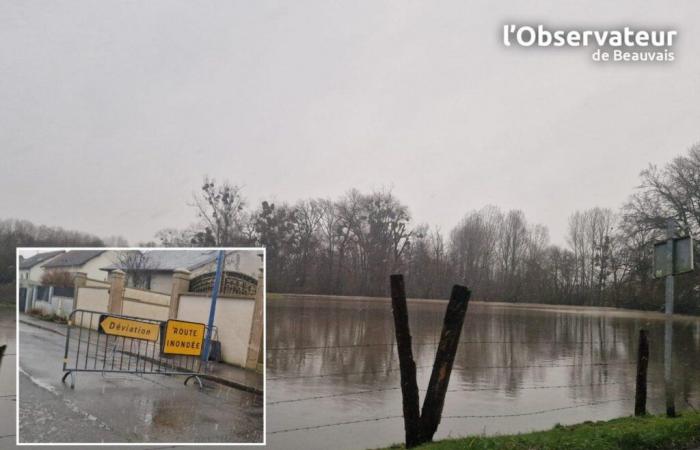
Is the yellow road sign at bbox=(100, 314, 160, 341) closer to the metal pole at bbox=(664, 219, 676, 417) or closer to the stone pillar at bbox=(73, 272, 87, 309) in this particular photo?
the stone pillar at bbox=(73, 272, 87, 309)

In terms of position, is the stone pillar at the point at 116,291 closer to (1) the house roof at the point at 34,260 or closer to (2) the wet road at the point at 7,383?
(1) the house roof at the point at 34,260

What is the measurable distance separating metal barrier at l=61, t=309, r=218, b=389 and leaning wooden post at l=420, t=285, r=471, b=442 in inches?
89.8

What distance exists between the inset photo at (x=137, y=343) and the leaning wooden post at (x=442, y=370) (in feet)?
6.04

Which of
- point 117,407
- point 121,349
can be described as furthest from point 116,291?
point 117,407

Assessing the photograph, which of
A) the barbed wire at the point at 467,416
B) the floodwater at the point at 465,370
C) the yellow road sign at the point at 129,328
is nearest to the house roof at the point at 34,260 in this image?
the yellow road sign at the point at 129,328

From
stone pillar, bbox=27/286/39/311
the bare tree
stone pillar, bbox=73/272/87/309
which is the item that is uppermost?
the bare tree

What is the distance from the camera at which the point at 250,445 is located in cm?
485

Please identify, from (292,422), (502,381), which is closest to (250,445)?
(292,422)

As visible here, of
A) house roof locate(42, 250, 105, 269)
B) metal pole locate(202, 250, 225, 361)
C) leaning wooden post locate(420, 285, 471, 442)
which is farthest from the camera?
leaning wooden post locate(420, 285, 471, 442)

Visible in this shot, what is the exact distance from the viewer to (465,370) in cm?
1309

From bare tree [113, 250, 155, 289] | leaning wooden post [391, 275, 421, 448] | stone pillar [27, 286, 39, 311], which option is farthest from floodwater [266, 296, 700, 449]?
stone pillar [27, 286, 39, 311]

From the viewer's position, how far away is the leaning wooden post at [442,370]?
237 inches

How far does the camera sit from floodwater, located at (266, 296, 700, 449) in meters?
8.24

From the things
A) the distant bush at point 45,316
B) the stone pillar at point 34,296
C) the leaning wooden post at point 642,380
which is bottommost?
the leaning wooden post at point 642,380
